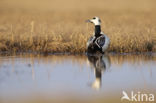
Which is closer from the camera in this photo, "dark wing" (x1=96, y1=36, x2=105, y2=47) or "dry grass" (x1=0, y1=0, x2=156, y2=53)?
"dark wing" (x1=96, y1=36, x2=105, y2=47)

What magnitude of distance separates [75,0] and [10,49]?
24.9m

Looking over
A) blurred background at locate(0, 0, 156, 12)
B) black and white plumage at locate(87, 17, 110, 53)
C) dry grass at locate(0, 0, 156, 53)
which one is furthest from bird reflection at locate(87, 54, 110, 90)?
blurred background at locate(0, 0, 156, 12)

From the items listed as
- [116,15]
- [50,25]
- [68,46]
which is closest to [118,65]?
[68,46]

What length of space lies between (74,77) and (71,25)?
1285cm

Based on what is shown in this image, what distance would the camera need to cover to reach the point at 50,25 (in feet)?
81.3

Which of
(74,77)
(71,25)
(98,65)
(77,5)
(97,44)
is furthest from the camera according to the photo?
(77,5)

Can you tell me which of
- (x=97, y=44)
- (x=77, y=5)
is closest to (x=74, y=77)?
(x=97, y=44)

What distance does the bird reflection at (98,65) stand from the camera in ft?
37.9

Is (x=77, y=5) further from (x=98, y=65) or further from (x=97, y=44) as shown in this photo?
(x=98, y=65)

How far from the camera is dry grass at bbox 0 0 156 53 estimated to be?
16938mm

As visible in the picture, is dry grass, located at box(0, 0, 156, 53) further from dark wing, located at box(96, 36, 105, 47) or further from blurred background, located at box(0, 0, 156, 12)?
dark wing, located at box(96, 36, 105, 47)

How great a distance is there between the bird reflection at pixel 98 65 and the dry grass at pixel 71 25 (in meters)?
1.09

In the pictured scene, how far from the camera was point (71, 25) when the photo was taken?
82.0 ft

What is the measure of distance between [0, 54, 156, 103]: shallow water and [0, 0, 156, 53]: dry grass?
985 millimetres
